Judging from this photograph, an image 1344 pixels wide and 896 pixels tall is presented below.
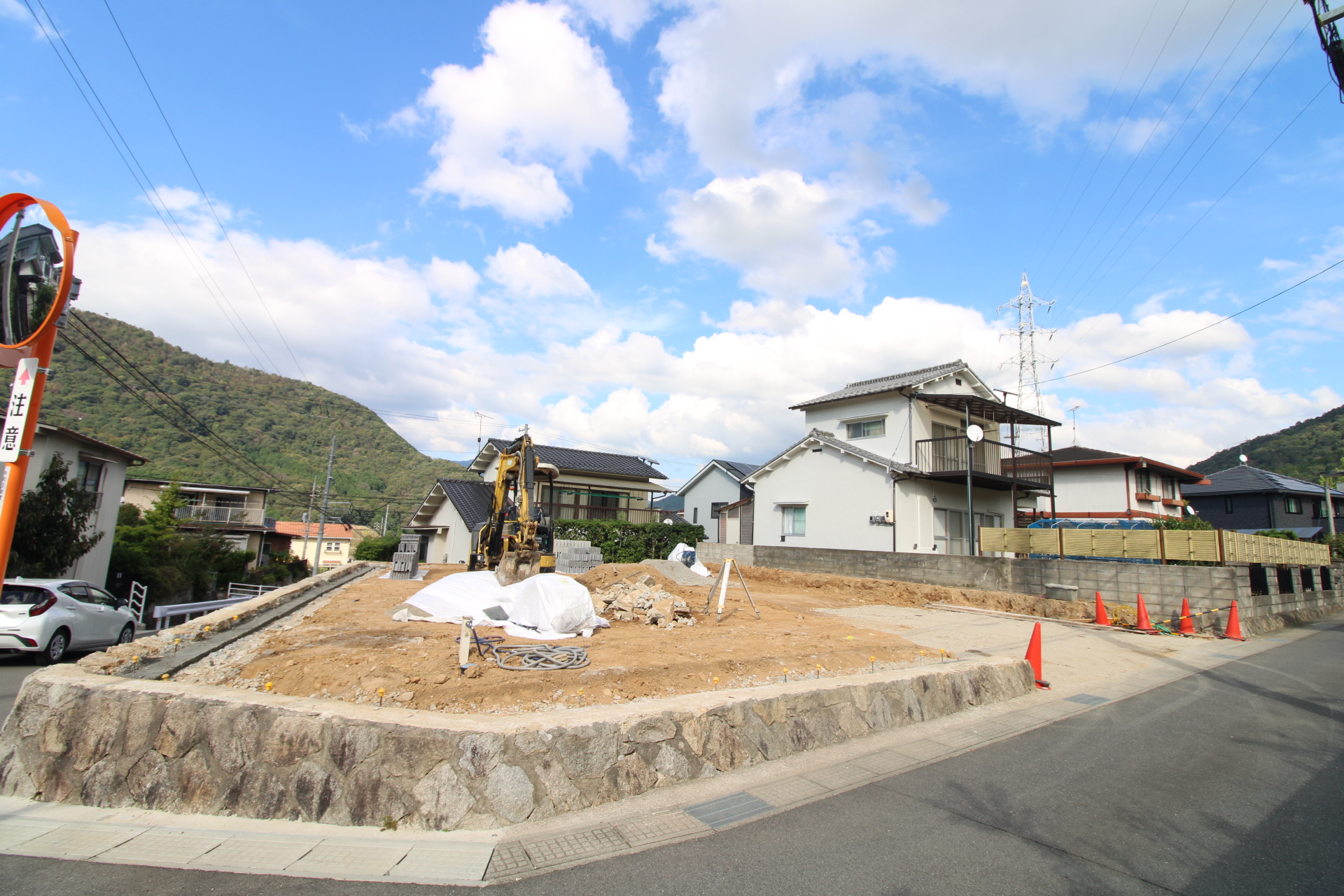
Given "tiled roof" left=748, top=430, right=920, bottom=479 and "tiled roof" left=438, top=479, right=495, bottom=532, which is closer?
"tiled roof" left=748, top=430, right=920, bottom=479

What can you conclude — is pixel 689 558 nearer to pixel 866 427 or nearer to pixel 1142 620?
pixel 866 427

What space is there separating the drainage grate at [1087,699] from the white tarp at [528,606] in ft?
19.7

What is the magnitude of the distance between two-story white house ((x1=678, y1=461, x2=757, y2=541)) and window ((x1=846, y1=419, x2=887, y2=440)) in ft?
26.8

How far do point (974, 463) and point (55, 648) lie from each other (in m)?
22.3

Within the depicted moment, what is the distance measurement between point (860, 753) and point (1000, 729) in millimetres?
1806

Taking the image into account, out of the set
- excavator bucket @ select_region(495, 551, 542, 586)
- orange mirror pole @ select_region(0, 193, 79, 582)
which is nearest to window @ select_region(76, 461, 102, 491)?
excavator bucket @ select_region(495, 551, 542, 586)

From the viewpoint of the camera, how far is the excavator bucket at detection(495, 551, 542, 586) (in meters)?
13.6

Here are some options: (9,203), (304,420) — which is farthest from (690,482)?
(9,203)

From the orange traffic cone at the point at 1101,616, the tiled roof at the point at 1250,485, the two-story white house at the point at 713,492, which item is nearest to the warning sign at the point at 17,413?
the orange traffic cone at the point at 1101,616

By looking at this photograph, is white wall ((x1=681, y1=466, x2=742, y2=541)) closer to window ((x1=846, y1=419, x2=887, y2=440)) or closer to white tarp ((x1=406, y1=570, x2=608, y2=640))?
window ((x1=846, y1=419, x2=887, y2=440))

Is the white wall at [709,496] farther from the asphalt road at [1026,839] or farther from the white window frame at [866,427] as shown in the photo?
the asphalt road at [1026,839]

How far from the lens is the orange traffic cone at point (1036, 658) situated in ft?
27.2

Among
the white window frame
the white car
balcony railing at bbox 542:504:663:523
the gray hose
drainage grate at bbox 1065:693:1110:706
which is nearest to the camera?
the gray hose

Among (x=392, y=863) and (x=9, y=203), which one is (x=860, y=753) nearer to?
(x=392, y=863)
